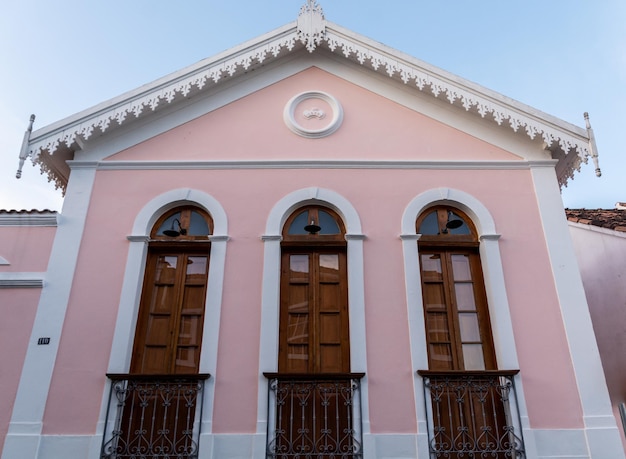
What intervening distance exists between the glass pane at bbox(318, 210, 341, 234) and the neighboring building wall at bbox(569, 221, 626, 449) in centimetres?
470

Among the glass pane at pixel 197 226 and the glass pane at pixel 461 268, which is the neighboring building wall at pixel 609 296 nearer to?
the glass pane at pixel 461 268

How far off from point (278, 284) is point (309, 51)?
404 cm

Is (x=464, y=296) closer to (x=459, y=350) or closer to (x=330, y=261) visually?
(x=459, y=350)

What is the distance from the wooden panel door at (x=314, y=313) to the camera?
25.2ft

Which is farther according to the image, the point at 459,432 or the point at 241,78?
the point at 241,78

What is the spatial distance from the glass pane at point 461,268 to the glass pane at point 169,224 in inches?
161

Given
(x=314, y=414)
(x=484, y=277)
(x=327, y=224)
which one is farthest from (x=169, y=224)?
(x=484, y=277)

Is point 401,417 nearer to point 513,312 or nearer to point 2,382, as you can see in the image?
point 513,312

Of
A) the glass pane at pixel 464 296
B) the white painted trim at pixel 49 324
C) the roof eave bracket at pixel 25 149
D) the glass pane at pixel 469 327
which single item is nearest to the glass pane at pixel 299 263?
the glass pane at pixel 464 296

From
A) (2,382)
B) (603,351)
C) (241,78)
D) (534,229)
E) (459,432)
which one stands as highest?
(241,78)

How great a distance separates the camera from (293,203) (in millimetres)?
8531

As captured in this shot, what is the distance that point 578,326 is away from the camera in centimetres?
775

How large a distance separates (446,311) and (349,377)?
171 cm

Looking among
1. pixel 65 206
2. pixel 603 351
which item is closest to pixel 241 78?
pixel 65 206
